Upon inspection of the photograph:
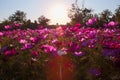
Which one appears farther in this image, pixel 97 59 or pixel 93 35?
pixel 93 35

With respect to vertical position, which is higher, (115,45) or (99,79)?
(115,45)

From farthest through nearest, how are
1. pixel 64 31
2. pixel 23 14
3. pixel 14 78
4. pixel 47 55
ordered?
pixel 23 14, pixel 64 31, pixel 47 55, pixel 14 78

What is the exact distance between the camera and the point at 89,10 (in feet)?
172

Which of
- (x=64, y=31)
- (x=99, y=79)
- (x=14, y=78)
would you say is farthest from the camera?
(x=64, y=31)

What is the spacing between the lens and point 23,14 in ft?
252

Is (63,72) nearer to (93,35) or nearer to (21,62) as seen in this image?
(21,62)

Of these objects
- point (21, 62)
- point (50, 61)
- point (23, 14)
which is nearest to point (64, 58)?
point (50, 61)

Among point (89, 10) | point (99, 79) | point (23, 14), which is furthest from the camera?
point (23, 14)

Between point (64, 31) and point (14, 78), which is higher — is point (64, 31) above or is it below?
above

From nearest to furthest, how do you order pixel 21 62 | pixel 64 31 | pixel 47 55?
pixel 21 62 < pixel 47 55 < pixel 64 31

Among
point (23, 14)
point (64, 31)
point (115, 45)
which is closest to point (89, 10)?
point (23, 14)

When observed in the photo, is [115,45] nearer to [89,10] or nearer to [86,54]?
[86,54]

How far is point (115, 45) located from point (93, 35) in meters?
1.64

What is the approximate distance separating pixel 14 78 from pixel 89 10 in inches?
1907
